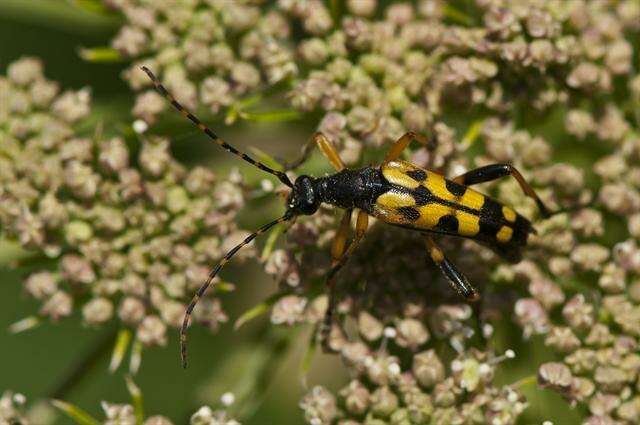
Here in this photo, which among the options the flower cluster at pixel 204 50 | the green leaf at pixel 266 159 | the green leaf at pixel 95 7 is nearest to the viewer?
the green leaf at pixel 266 159

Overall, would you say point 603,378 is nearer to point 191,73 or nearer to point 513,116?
point 513,116

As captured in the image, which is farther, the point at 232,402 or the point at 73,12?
the point at 73,12

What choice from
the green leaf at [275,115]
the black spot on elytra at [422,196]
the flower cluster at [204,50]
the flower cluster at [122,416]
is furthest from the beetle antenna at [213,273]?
the flower cluster at [204,50]

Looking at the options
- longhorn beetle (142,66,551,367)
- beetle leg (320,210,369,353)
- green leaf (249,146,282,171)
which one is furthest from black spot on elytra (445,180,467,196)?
green leaf (249,146,282,171)

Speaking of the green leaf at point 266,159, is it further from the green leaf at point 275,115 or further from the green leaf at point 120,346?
the green leaf at point 120,346

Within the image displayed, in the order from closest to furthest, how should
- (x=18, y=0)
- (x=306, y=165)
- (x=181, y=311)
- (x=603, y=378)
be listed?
(x=603, y=378) → (x=181, y=311) → (x=306, y=165) → (x=18, y=0)

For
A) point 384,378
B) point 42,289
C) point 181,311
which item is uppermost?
point 42,289

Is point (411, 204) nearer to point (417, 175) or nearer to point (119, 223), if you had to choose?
point (417, 175)

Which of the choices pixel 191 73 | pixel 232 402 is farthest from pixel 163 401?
pixel 191 73
